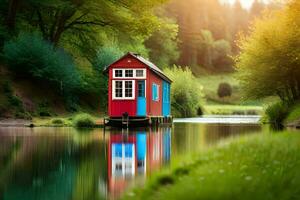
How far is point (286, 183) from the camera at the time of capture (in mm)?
8383

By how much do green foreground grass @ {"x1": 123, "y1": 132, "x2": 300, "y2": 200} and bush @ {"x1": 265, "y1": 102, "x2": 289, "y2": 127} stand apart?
2705 cm

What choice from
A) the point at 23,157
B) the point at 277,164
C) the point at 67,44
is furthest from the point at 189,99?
the point at 277,164

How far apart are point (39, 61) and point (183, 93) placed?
21.5m

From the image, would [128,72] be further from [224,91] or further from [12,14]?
[224,91]

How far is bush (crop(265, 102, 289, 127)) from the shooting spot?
3820 centimetres

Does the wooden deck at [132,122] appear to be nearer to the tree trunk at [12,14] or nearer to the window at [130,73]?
the window at [130,73]

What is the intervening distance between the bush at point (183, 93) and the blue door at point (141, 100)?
2599 cm

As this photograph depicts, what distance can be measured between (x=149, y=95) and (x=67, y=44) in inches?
839

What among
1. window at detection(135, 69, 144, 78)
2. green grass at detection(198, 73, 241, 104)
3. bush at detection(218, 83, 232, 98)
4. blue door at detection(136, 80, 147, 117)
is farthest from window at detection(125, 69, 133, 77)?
bush at detection(218, 83, 232, 98)

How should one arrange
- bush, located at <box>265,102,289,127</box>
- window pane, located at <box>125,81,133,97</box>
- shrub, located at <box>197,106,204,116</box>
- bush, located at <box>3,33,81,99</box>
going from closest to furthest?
1. window pane, located at <box>125,81,133,97</box>
2. bush, located at <box>265,102,289,127</box>
3. bush, located at <box>3,33,81,99</box>
4. shrub, located at <box>197,106,204,116</box>

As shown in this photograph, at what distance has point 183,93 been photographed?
6297 centimetres

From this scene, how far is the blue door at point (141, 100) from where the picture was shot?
36.3 meters

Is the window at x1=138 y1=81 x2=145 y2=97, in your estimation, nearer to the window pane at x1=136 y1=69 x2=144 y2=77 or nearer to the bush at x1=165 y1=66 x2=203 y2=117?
the window pane at x1=136 y1=69 x2=144 y2=77

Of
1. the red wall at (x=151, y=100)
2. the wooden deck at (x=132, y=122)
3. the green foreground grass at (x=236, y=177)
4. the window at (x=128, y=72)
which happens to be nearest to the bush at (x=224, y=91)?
the red wall at (x=151, y=100)
